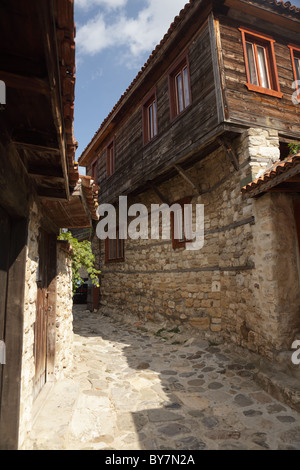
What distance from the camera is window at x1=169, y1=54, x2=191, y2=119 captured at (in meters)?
6.50

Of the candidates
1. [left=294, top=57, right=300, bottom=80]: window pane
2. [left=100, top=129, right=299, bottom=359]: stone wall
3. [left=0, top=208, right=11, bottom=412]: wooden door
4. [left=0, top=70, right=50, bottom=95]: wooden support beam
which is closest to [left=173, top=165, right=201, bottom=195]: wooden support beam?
[left=100, top=129, right=299, bottom=359]: stone wall

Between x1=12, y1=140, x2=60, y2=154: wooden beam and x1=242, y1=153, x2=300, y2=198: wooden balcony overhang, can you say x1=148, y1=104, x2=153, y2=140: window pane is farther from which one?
x1=12, y1=140, x2=60, y2=154: wooden beam

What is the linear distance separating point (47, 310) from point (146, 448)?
218 cm

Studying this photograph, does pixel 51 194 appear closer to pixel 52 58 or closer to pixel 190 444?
pixel 52 58

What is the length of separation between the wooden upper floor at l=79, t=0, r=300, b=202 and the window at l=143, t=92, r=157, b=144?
348mm

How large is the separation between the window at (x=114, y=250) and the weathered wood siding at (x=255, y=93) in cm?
618

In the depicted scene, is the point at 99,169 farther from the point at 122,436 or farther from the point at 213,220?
the point at 122,436

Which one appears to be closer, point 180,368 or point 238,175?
point 180,368

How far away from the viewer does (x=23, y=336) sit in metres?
2.46

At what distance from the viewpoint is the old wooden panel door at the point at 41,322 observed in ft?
11.3

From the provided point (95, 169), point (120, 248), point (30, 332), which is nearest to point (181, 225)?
point (120, 248)

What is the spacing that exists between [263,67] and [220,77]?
4.62ft

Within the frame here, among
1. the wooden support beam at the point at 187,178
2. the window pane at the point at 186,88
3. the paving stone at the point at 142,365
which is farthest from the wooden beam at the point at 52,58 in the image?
the window pane at the point at 186,88
